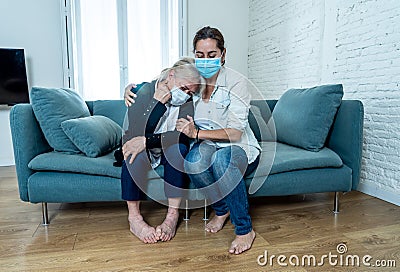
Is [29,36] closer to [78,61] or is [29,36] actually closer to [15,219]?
[78,61]

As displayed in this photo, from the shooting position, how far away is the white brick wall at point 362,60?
2043 millimetres

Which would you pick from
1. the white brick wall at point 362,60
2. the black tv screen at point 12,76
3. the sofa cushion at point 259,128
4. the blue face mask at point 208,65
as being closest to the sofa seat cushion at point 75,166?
the blue face mask at point 208,65

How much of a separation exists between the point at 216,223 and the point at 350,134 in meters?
0.89

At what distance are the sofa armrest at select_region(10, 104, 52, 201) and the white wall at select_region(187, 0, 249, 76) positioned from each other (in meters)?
2.50

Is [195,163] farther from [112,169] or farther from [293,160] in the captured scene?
[293,160]

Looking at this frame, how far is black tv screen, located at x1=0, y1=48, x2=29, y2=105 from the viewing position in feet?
10.0

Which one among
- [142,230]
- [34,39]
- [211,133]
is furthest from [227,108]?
[34,39]

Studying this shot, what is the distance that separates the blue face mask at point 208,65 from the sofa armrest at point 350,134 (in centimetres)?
81

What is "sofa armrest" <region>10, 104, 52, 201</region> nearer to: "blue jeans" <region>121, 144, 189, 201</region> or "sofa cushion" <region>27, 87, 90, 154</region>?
"sofa cushion" <region>27, 87, 90, 154</region>

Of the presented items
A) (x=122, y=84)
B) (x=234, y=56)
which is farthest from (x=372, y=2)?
(x=122, y=84)

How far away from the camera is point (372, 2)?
2.16 meters

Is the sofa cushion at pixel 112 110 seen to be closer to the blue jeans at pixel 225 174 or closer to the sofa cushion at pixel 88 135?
the sofa cushion at pixel 88 135

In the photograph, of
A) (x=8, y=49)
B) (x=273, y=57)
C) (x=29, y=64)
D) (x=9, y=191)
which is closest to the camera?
(x=9, y=191)

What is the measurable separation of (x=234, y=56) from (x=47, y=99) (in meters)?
2.89
